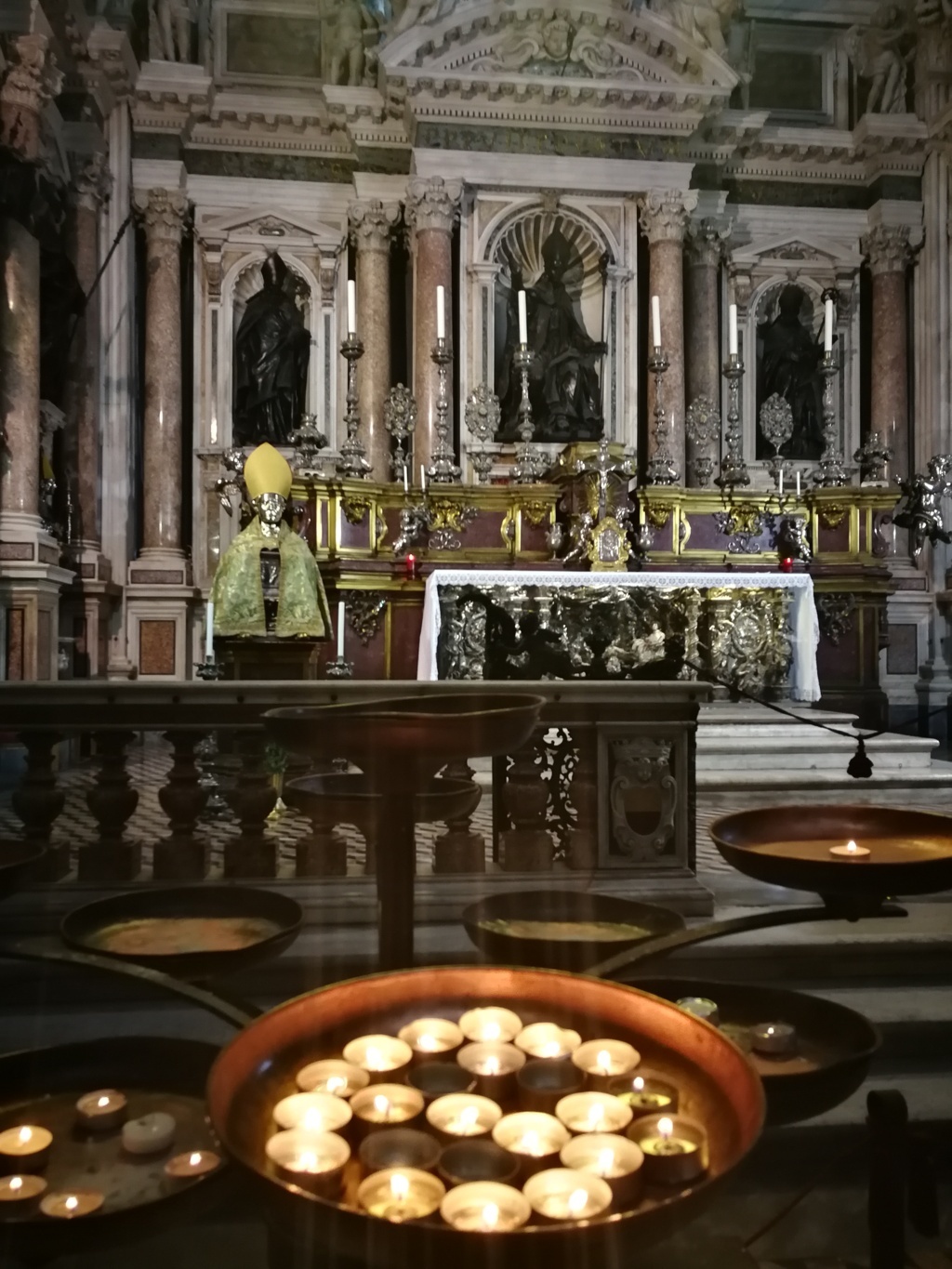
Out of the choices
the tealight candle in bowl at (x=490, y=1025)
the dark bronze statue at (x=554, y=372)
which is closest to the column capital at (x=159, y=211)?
the dark bronze statue at (x=554, y=372)

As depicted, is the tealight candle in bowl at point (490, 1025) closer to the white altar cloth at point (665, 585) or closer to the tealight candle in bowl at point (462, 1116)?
the tealight candle in bowl at point (462, 1116)

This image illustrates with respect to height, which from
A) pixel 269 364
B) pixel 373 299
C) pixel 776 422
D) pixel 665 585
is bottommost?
pixel 665 585

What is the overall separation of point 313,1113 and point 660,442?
9434 millimetres

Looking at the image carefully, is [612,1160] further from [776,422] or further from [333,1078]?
[776,422]

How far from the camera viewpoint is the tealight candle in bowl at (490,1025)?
1.20 m

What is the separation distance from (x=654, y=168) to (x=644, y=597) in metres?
4.98

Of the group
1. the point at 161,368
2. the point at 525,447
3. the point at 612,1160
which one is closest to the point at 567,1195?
the point at 612,1160

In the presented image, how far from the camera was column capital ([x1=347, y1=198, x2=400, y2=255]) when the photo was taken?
34.2 feet

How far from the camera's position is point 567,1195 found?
929mm

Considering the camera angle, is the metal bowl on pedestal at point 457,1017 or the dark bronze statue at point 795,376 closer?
the metal bowl on pedestal at point 457,1017

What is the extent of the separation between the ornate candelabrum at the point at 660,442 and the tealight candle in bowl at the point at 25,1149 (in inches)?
326

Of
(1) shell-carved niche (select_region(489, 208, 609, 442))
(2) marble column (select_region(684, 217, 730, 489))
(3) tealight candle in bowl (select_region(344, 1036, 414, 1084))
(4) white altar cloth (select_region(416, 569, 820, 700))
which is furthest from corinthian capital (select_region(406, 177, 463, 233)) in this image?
(3) tealight candle in bowl (select_region(344, 1036, 414, 1084))

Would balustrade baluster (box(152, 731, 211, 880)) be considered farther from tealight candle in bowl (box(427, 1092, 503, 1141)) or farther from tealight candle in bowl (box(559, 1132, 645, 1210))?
tealight candle in bowl (box(559, 1132, 645, 1210))

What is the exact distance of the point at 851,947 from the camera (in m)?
3.07
